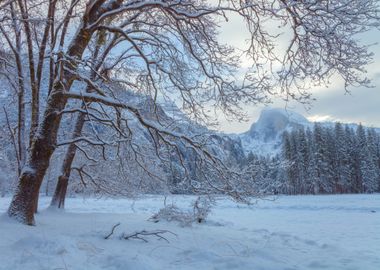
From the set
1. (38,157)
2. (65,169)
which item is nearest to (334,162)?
(65,169)

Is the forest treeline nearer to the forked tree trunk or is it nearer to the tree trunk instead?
the tree trunk

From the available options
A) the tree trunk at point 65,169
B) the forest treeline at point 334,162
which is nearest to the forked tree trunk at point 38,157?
the tree trunk at point 65,169

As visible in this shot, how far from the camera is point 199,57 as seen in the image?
806 cm

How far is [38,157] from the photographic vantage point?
6719 millimetres

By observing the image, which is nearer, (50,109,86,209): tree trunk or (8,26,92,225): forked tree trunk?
(8,26,92,225): forked tree trunk

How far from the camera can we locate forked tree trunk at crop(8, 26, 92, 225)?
6.57 metres

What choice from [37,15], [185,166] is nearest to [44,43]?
[37,15]

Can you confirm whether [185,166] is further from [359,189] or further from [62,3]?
[359,189]

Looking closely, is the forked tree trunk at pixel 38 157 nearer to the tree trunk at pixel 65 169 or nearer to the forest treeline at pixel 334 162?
the tree trunk at pixel 65 169

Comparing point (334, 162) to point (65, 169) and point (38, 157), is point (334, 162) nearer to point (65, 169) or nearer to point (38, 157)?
point (65, 169)

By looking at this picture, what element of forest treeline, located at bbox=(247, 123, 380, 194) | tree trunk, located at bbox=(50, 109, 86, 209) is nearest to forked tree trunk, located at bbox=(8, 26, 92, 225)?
tree trunk, located at bbox=(50, 109, 86, 209)

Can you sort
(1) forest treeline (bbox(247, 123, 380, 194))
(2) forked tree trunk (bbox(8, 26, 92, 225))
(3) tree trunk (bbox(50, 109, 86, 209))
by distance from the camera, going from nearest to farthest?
(2) forked tree trunk (bbox(8, 26, 92, 225)) < (3) tree trunk (bbox(50, 109, 86, 209)) < (1) forest treeline (bbox(247, 123, 380, 194))

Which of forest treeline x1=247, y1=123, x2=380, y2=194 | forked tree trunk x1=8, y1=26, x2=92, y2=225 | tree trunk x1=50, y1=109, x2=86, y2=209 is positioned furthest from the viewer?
forest treeline x1=247, y1=123, x2=380, y2=194

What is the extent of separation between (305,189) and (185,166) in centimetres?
5451
